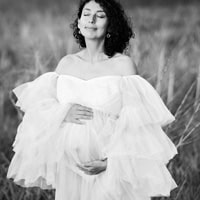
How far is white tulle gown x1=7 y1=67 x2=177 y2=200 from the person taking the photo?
5.14 feet

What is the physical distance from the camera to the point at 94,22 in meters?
1.64

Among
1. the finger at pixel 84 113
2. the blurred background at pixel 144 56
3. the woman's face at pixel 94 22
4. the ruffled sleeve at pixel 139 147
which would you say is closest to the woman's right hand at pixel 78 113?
the finger at pixel 84 113

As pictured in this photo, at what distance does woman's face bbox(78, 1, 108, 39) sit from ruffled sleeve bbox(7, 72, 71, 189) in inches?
7.6

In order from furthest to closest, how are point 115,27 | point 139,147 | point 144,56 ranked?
point 144,56 → point 115,27 → point 139,147

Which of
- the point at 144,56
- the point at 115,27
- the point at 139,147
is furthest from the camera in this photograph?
the point at 144,56

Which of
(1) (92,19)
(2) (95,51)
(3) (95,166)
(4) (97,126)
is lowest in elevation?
(3) (95,166)

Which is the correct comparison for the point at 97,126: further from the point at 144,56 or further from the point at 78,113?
the point at 144,56

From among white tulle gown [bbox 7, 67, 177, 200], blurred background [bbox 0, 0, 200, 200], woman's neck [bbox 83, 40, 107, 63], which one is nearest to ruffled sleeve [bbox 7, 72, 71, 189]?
white tulle gown [bbox 7, 67, 177, 200]

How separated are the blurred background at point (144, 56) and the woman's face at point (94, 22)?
43 centimetres

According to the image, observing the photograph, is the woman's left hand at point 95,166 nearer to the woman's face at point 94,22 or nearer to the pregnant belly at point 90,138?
the pregnant belly at point 90,138

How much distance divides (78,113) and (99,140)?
0.11 meters

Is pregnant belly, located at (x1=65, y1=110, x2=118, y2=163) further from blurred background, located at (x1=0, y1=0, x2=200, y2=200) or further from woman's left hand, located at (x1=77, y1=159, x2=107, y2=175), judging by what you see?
blurred background, located at (x1=0, y1=0, x2=200, y2=200)

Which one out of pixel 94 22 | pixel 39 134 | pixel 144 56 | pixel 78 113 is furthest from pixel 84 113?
pixel 144 56

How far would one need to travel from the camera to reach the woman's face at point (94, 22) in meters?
1.63
